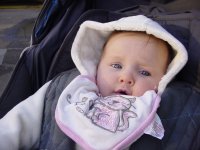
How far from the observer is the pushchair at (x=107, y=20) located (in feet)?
4.88

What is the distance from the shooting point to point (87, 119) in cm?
143

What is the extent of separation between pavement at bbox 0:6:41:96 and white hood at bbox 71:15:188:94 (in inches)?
68.1

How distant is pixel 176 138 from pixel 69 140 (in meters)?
0.36

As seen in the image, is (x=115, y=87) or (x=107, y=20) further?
(x=107, y=20)

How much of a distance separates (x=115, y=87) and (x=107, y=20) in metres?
0.46

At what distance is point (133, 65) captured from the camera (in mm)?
1584

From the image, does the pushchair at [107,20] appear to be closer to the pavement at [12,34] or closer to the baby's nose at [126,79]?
the baby's nose at [126,79]

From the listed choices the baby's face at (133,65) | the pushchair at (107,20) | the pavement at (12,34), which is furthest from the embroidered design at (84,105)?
the pavement at (12,34)

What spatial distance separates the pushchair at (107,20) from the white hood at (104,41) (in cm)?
9

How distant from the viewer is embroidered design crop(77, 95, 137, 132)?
1.42m

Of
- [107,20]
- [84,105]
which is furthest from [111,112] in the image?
[107,20]

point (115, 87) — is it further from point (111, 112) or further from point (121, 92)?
point (111, 112)

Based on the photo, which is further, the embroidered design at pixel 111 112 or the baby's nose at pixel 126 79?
the baby's nose at pixel 126 79

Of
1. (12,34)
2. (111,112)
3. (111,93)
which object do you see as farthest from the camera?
(12,34)
